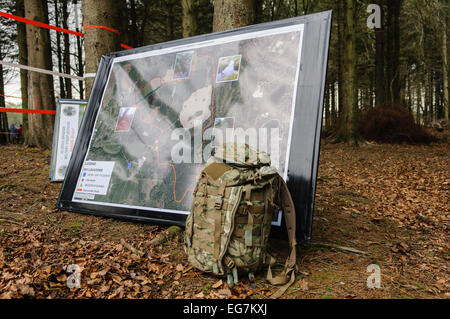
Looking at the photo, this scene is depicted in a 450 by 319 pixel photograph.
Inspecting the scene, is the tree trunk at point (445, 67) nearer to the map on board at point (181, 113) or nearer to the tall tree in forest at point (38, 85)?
the map on board at point (181, 113)

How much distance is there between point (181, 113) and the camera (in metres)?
3.15

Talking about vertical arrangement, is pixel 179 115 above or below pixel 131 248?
above

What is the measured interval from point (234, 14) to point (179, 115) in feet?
6.30

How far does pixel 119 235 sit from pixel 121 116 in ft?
4.62

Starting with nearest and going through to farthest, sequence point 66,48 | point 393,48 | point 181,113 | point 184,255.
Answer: point 184,255 < point 181,113 < point 393,48 < point 66,48

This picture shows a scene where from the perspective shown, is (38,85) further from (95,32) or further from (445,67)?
(445,67)

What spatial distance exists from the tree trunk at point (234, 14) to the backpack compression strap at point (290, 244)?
2.74 m

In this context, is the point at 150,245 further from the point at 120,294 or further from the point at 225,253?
the point at 225,253

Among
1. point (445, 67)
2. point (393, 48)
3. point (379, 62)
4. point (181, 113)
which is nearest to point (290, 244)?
point (181, 113)

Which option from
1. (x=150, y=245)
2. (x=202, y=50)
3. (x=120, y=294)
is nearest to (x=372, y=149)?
(x=202, y=50)

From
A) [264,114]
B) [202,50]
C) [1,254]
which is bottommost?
[1,254]

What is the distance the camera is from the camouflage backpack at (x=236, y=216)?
2.14 metres

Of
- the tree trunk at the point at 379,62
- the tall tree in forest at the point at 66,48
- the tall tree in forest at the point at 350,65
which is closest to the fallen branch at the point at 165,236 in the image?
the tall tree in forest at the point at 350,65
